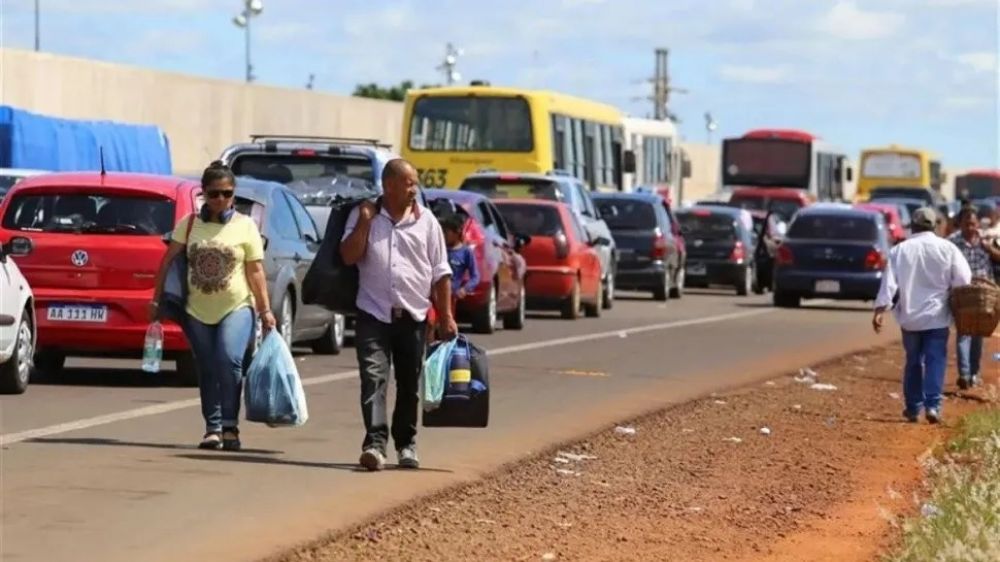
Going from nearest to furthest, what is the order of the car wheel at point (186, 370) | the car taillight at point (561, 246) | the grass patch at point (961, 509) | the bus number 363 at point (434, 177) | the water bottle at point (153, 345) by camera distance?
the grass patch at point (961, 509) → the water bottle at point (153, 345) → the car wheel at point (186, 370) → the car taillight at point (561, 246) → the bus number 363 at point (434, 177)

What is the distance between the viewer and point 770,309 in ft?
136

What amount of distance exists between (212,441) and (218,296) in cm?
82

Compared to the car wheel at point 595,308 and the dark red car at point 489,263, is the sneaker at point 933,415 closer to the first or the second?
the dark red car at point 489,263


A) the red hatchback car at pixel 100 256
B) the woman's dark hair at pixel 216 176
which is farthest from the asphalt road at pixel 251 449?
the woman's dark hair at pixel 216 176

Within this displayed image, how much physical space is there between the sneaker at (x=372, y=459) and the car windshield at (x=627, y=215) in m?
27.9

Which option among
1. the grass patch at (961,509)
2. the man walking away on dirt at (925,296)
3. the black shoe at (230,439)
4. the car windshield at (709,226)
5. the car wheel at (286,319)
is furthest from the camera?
the car windshield at (709,226)

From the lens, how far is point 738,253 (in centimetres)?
4741

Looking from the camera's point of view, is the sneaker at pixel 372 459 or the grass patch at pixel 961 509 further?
the sneaker at pixel 372 459

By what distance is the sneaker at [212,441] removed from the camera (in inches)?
588

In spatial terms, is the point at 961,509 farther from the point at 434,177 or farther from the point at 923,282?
the point at 434,177

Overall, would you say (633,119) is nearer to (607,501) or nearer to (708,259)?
(708,259)

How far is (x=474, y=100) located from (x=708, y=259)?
6.23m

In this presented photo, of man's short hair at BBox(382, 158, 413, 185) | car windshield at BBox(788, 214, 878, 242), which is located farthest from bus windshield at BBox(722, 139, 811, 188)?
man's short hair at BBox(382, 158, 413, 185)

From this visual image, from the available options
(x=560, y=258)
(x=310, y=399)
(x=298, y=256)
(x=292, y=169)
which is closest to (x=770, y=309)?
(x=560, y=258)
